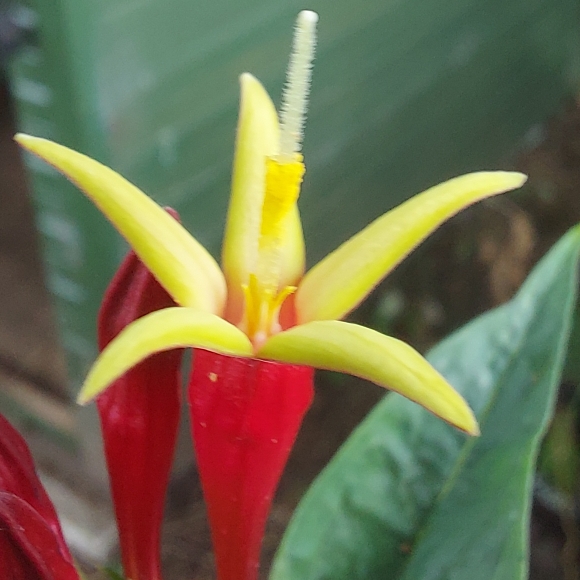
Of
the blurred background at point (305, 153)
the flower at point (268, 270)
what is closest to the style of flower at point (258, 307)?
the flower at point (268, 270)

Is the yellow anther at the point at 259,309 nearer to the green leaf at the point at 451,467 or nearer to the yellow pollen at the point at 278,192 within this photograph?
the yellow pollen at the point at 278,192

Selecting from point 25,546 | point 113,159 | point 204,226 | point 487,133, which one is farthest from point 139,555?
point 487,133

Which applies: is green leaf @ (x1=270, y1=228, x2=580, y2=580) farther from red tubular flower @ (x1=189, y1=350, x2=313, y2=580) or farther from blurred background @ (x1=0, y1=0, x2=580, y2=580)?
blurred background @ (x1=0, y1=0, x2=580, y2=580)

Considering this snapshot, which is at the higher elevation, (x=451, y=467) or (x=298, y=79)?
(x=298, y=79)

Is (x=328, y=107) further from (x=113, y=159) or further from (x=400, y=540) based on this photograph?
(x=400, y=540)

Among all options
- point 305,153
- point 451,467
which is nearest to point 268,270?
point 451,467

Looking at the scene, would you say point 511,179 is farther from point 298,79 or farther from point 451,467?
point 451,467

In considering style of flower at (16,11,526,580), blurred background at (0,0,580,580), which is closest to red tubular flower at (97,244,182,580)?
style of flower at (16,11,526,580)
